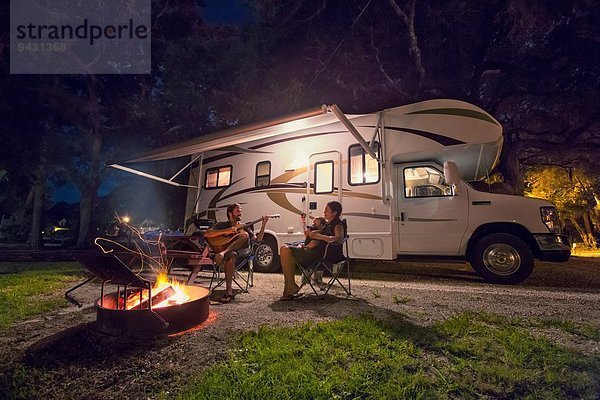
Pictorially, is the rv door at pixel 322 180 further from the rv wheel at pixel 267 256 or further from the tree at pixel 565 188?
the tree at pixel 565 188

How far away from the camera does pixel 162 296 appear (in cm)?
314

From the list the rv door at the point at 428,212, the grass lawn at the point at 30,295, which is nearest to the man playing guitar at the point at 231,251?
the grass lawn at the point at 30,295

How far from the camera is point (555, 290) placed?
4.63m

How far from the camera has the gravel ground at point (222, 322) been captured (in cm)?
207

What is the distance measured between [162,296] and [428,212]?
4515 millimetres

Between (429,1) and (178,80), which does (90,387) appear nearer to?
(178,80)

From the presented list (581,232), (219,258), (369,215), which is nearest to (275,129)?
(369,215)

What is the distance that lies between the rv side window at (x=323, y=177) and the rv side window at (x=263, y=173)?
128cm

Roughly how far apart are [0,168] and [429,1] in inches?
698

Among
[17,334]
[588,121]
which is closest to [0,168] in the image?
[17,334]

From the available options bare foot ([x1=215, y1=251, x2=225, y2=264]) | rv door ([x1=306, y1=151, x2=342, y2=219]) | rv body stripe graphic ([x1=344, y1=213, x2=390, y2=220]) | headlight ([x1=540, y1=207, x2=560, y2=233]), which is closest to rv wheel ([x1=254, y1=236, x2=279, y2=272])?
rv door ([x1=306, y1=151, x2=342, y2=219])

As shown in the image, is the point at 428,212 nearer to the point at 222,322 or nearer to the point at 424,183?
the point at 424,183

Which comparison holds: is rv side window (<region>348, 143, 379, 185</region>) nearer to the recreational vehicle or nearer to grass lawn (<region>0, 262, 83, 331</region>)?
the recreational vehicle

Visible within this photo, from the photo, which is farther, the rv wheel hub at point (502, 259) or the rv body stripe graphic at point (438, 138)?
the rv body stripe graphic at point (438, 138)
